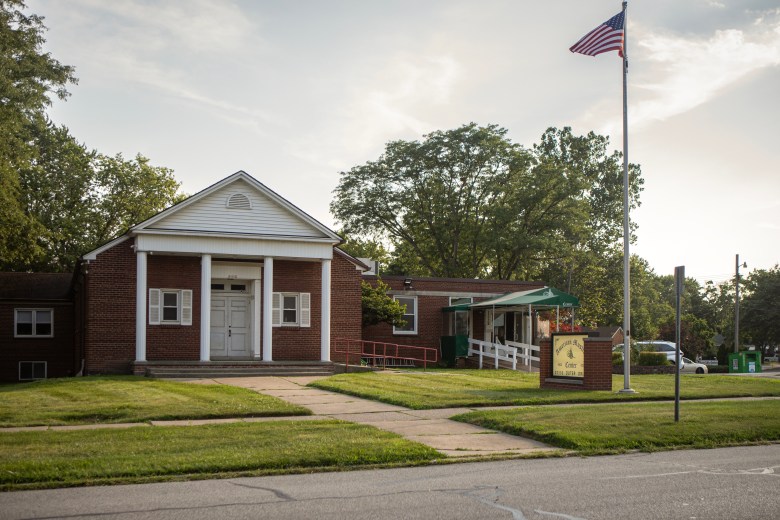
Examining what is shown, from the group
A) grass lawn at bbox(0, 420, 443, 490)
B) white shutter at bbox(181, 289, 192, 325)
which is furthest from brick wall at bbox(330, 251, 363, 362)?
grass lawn at bbox(0, 420, 443, 490)

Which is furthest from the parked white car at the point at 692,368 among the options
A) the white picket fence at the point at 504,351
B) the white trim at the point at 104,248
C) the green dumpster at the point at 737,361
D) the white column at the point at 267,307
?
the white trim at the point at 104,248

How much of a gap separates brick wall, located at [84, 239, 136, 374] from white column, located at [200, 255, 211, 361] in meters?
2.45

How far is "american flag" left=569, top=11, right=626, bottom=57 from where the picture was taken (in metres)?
21.0

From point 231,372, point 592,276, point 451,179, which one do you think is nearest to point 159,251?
point 231,372

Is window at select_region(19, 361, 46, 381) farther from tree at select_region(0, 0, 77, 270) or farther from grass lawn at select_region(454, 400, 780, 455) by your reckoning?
grass lawn at select_region(454, 400, 780, 455)

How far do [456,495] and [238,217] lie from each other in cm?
2122

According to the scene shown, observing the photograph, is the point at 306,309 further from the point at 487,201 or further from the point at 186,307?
the point at 487,201

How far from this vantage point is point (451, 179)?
5188 centimetres

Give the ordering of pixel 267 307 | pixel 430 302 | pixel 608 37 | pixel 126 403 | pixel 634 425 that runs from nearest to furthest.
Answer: pixel 634 425 → pixel 126 403 → pixel 608 37 → pixel 267 307 → pixel 430 302

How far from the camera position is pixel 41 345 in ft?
120

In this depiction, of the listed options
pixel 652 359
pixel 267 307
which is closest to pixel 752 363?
pixel 652 359

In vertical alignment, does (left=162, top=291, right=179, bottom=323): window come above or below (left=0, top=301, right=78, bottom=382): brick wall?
above

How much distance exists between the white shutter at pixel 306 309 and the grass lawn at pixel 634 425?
15.1 meters

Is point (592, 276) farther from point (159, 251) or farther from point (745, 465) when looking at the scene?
point (745, 465)
